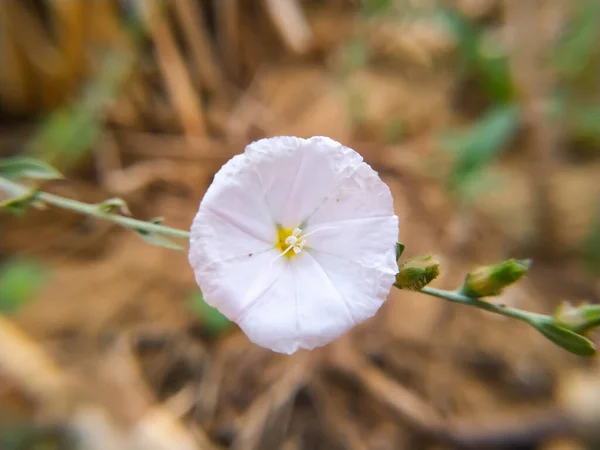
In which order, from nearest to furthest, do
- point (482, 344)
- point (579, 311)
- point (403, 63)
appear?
point (579, 311)
point (482, 344)
point (403, 63)

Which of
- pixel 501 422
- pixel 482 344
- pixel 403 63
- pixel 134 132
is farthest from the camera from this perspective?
pixel 403 63

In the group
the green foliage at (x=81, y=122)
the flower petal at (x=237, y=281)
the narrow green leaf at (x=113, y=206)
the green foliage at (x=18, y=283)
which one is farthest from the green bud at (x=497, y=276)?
the green foliage at (x=81, y=122)

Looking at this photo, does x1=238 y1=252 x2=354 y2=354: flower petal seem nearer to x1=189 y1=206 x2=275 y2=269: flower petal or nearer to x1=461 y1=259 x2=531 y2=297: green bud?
x1=189 y1=206 x2=275 y2=269: flower petal

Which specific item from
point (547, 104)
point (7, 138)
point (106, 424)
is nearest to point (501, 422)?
point (106, 424)

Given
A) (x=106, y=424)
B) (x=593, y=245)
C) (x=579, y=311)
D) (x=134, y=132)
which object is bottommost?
(x=106, y=424)

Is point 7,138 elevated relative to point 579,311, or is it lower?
lower

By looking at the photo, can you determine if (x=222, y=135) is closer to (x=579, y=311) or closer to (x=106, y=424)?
(x=106, y=424)
